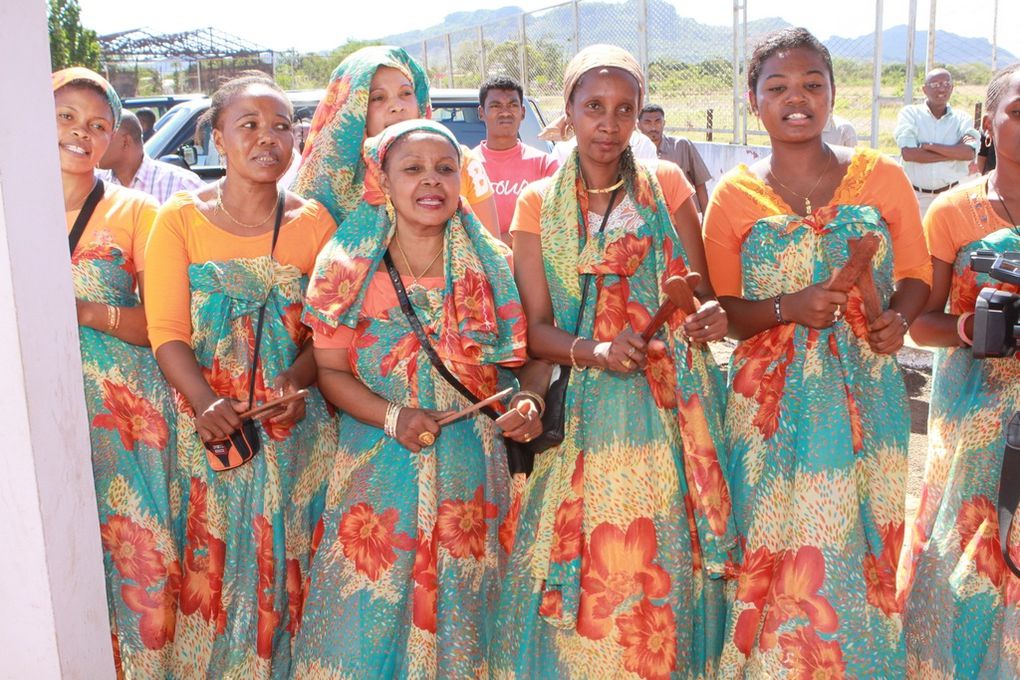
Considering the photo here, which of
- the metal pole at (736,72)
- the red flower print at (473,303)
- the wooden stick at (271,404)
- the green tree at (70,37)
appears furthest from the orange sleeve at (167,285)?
the green tree at (70,37)

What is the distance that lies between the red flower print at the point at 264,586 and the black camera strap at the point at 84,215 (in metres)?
1.00

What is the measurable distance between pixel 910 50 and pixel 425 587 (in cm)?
823

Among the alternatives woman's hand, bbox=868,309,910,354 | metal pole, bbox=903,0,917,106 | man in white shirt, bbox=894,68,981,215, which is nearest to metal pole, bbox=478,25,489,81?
metal pole, bbox=903,0,917,106

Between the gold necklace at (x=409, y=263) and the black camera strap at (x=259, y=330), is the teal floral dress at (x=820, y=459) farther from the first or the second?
the black camera strap at (x=259, y=330)

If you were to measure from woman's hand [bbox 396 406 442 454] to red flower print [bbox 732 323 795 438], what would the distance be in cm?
89

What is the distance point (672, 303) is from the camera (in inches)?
102

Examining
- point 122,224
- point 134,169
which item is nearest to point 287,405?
point 122,224

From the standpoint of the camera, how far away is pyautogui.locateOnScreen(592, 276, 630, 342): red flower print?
2844 millimetres

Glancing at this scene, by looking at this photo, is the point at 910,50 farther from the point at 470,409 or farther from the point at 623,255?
the point at 470,409

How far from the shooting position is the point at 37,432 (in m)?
1.94

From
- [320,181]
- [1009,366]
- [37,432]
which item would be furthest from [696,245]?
[37,432]

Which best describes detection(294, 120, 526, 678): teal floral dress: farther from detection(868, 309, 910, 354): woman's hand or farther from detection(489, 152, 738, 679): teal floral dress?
detection(868, 309, 910, 354): woman's hand

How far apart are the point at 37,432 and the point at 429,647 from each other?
1.28 meters

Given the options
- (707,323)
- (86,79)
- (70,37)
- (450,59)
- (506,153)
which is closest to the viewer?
(707,323)
